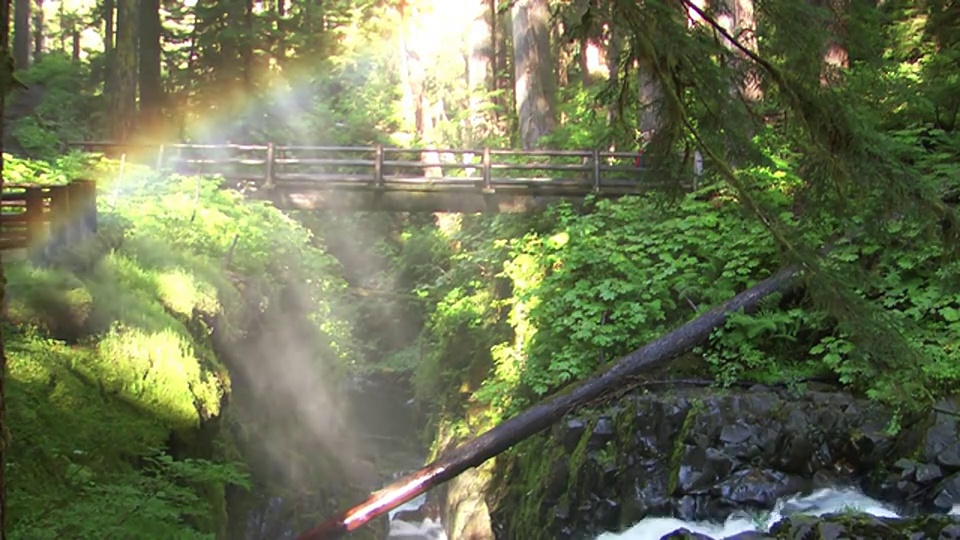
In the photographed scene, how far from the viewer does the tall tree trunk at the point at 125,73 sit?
58.6ft

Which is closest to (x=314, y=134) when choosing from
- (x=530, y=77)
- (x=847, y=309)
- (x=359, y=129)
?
(x=359, y=129)

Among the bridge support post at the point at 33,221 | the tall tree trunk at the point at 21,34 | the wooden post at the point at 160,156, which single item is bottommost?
the bridge support post at the point at 33,221

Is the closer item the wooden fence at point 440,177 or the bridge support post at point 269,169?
the wooden fence at point 440,177

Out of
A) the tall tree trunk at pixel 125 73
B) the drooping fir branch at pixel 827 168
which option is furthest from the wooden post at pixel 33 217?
the tall tree trunk at pixel 125 73

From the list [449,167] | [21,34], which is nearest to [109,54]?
[21,34]

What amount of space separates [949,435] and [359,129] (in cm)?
2424

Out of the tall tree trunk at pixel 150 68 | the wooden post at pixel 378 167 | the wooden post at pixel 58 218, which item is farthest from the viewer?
the tall tree trunk at pixel 150 68

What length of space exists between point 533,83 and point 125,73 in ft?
30.6

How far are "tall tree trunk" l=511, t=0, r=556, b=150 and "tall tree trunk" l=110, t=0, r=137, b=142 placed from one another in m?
8.79

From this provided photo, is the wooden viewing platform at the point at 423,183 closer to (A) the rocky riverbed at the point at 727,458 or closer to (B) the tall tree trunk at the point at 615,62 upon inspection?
(B) the tall tree trunk at the point at 615,62

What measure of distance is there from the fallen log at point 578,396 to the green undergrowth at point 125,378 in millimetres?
2201

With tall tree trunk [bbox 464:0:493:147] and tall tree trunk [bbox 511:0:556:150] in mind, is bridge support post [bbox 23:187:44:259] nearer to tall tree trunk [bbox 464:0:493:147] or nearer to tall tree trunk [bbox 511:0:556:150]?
tall tree trunk [bbox 511:0:556:150]

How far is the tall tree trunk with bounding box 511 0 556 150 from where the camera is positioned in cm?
1984

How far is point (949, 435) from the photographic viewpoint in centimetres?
789
